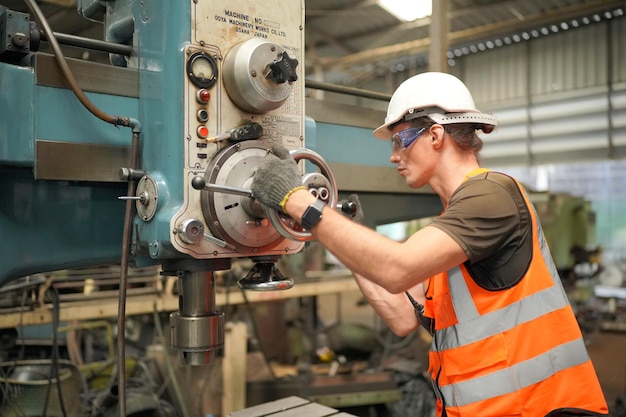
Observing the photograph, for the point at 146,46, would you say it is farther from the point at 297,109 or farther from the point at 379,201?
the point at 379,201

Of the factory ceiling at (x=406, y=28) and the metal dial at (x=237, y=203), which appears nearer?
the metal dial at (x=237, y=203)

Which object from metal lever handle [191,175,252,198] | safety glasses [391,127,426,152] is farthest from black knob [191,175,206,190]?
safety glasses [391,127,426,152]

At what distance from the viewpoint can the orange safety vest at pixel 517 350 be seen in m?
0.89

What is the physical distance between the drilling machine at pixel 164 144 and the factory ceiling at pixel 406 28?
4.11m

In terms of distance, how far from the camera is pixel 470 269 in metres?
0.92

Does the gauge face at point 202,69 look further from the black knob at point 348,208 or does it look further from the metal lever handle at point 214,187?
the black knob at point 348,208

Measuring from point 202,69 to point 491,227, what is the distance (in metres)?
0.53

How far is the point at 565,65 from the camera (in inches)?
237

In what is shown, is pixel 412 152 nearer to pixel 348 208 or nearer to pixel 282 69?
pixel 348 208

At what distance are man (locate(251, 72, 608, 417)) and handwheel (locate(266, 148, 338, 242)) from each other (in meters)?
0.02

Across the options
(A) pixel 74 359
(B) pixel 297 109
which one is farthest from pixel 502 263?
(A) pixel 74 359

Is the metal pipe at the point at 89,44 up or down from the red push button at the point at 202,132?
up

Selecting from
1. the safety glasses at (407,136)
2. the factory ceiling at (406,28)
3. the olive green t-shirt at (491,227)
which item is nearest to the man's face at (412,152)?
the safety glasses at (407,136)

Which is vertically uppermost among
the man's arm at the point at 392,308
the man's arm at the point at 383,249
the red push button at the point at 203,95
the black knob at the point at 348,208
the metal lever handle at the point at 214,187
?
the red push button at the point at 203,95
